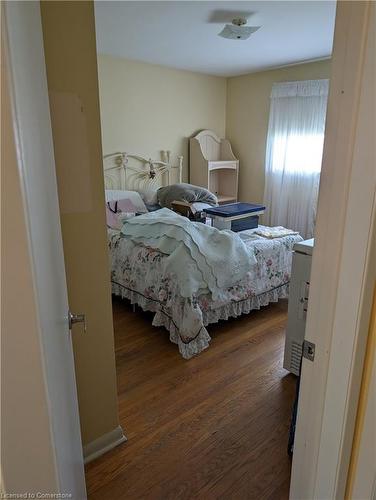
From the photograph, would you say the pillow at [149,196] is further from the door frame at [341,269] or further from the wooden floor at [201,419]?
the door frame at [341,269]

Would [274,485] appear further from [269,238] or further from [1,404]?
[269,238]

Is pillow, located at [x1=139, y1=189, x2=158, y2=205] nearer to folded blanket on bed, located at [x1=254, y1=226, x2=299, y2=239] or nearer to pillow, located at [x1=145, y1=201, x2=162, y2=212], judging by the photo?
pillow, located at [x1=145, y1=201, x2=162, y2=212]

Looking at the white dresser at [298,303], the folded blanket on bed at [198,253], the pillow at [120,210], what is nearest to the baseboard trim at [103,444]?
the folded blanket on bed at [198,253]

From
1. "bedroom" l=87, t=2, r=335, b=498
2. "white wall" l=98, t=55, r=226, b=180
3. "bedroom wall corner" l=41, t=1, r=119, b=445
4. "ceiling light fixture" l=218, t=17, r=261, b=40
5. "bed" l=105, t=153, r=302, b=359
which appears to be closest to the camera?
"bedroom wall corner" l=41, t=1, r=119, b=445

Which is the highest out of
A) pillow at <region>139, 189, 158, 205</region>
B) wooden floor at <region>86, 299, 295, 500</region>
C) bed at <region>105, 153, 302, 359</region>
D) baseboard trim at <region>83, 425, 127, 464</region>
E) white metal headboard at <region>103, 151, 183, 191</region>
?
white metal headboard at <region>103, 151, 183, 191</region>

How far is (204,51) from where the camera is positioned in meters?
3.62

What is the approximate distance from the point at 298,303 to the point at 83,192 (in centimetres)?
142

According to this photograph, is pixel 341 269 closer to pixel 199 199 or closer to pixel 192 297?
pixel 192 297

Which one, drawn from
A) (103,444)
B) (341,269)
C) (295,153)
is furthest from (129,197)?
(341,269)

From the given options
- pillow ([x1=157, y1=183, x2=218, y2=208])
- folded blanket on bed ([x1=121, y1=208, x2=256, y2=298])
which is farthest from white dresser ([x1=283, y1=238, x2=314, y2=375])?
pillow ([x1=157, y1=183, x2=218, y2=208])

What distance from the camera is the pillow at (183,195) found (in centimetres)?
380

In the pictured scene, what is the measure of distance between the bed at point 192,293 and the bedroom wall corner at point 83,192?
86 centimetres

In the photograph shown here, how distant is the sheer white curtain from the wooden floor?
89.4 inches

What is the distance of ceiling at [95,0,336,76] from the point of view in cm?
251
